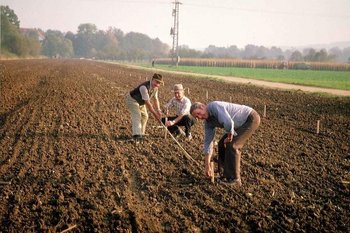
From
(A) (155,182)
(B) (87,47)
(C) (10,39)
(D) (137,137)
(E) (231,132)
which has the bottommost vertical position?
(A) (155,182)

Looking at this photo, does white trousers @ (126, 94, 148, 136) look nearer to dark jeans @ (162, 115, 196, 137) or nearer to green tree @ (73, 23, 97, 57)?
dark jeans @ (162, 115, 196, 137)

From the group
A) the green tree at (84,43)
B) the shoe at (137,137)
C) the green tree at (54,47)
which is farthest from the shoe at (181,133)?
the green tree at (84,43)

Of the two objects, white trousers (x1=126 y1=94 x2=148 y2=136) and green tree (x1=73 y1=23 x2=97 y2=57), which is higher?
green tree (x1=73 y1=23 x2=97 y2=57)

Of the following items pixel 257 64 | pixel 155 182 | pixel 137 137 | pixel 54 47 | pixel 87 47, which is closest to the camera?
pixel 155 182

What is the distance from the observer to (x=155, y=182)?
631 cm

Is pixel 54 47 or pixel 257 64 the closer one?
pixel 257 64

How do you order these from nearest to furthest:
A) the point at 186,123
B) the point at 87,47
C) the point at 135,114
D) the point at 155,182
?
1. the point at 155,182
2. the point at 135,114
3. the point at 186,123
4. the point at 87,47

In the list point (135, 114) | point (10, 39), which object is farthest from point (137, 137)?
point (10, 39)

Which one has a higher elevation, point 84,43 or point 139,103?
point 84,43

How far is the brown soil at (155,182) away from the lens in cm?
487

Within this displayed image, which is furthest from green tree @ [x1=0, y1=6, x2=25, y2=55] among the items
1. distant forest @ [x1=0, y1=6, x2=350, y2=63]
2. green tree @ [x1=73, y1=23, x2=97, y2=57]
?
green tree @ [x1=73, y1=23, x2=97, y2=57]

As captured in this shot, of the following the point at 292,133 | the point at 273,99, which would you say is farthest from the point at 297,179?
the point at 273,99

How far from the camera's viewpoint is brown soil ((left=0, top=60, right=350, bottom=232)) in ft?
16.0

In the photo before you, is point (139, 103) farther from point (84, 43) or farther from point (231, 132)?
point (84, 43)
